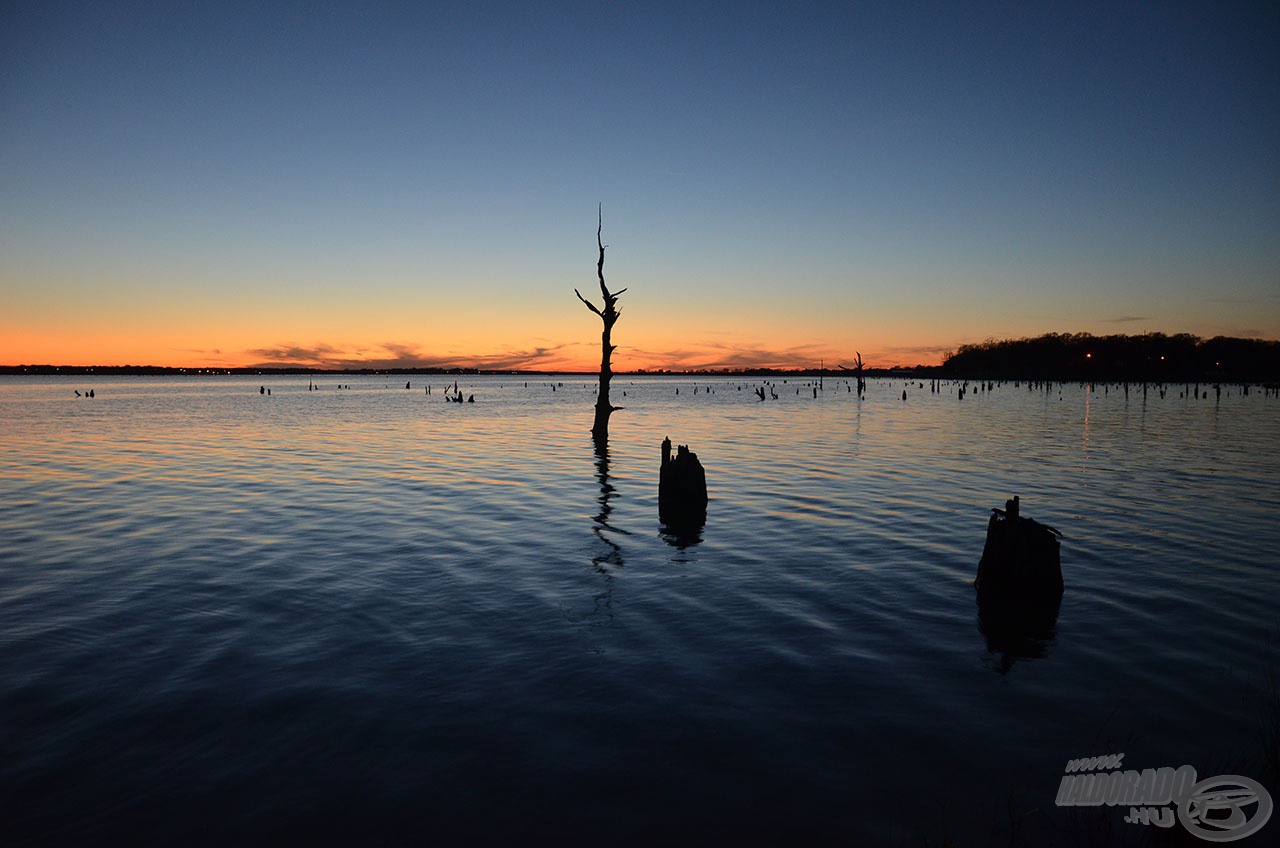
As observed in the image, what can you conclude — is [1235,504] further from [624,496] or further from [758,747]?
[758,747]

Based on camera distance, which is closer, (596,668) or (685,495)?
(596,668)

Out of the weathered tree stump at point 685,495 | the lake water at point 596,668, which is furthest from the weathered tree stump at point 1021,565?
the weathered tree stump at point 685,495

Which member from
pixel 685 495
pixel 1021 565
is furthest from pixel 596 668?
pixel 685 495

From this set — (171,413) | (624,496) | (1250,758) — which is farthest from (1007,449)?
(171,413)

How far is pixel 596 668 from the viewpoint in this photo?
340 inches

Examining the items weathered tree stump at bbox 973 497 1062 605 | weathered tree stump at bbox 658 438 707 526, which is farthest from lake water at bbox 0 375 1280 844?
weathered tree stump at bbox 658 438 707 526

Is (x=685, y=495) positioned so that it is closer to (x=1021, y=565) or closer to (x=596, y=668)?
(x=1021, y=565)

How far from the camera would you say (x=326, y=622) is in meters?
10.2

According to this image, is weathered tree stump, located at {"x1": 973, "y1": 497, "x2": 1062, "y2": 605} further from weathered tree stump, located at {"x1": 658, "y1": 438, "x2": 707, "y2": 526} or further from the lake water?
weathered tree stump, located at {"x1": 658, "y1": 438, "x2": 707, "y2": 526}

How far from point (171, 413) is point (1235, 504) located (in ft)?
251

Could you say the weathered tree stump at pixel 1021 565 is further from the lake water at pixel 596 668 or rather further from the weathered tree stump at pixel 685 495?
the weathered tree stump at pixel 685 495

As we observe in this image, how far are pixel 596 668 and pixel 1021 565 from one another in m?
7.20

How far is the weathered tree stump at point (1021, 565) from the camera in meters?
11.2

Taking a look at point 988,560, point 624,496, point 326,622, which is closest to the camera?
point 326,622
